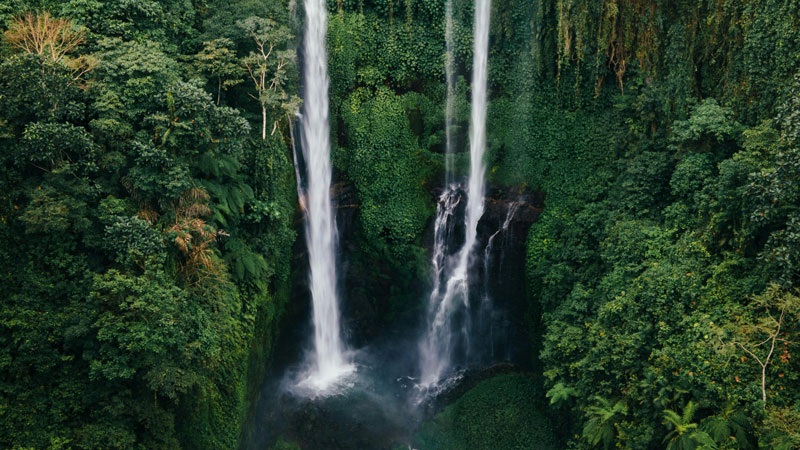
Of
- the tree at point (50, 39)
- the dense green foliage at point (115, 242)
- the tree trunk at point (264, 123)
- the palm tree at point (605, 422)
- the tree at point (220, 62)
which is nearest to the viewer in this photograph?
the dense green foliage at point (115, 242)

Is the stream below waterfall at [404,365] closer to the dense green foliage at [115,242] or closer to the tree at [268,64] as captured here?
the dense green foliage at [115,242]

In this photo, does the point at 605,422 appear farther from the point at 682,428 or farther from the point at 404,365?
the point at 404,365

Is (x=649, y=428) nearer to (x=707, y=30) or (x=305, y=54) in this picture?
(x=707, y=30)

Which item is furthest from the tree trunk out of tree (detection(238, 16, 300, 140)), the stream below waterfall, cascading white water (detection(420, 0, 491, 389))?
cascading white water (detection(420, 0, 491, 389))

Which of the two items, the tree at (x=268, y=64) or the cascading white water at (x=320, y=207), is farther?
the cascading white water at (x=320, y=207)

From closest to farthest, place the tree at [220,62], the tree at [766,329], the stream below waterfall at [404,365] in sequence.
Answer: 1. the tree at [766,329]
2. the tree at [220,62]
3. the stream below waterfall at [404,365]

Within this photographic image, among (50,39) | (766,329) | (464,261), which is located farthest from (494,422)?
(50,39)

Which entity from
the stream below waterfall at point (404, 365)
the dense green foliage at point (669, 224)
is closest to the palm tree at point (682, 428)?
the dense green foliage at point (669, 224)

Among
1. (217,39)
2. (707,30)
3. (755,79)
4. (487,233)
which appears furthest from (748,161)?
(217,39)
